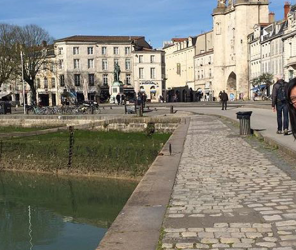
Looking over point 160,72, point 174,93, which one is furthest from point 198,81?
point 160,72

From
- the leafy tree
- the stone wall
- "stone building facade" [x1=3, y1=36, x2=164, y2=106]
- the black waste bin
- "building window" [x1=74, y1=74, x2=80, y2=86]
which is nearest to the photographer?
the stone wall

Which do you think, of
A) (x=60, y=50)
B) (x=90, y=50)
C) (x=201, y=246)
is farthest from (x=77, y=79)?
(x=201, y=246)

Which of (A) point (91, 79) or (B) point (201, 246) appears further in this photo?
(A) point (91, 79)

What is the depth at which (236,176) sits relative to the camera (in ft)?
24.6

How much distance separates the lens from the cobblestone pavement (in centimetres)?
426

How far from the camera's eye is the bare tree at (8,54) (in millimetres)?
53031

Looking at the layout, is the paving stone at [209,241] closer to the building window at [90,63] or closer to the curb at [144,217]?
the curb at [144,217]

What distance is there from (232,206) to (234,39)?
6861cm

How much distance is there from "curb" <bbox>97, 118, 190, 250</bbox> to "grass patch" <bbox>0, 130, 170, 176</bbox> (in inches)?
327

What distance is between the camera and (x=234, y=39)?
7125 centimetres

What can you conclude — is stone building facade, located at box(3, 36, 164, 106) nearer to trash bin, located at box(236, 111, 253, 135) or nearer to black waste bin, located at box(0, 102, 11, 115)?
black waste bin, located at box(0, 102, 11, 115)

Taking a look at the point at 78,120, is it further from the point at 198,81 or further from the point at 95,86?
the point at 198,81

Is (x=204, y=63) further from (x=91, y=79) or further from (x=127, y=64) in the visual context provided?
(x=91, y=79)

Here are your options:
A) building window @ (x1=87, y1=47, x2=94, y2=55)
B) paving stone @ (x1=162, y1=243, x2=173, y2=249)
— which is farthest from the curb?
building window @ (x1=87, y1=47, x2=94, y2=55)
